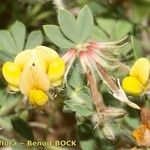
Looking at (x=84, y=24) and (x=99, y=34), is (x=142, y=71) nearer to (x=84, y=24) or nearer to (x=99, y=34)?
(x=84, y=24)

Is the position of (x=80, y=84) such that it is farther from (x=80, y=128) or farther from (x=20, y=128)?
(x=20, y=128)

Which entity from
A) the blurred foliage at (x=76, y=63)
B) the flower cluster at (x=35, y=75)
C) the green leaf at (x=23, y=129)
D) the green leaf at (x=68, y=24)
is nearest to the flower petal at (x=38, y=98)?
the flower cluster at (x=35, y=75)

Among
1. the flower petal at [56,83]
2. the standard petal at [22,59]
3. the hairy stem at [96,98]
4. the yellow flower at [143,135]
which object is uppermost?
the standard petal at [22,59]

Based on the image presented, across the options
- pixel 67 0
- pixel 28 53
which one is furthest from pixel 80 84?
pixel 67 0

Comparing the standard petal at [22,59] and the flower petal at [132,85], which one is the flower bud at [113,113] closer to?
the flower petal at [132,85]

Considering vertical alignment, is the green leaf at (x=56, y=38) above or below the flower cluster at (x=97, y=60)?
above

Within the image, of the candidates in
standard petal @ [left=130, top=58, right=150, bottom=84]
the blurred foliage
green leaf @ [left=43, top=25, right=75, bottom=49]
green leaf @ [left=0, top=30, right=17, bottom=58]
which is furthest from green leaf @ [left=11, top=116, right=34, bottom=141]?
standard petal @ [left=130, top=58, right=150, bottom=84]

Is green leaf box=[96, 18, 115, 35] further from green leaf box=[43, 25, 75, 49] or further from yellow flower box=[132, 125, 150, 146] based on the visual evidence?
yellow flower box=[132, 125, 150, 146]

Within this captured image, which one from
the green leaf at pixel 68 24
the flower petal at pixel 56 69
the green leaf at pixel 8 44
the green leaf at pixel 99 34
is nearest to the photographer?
the flower petal at pixel 56 69
